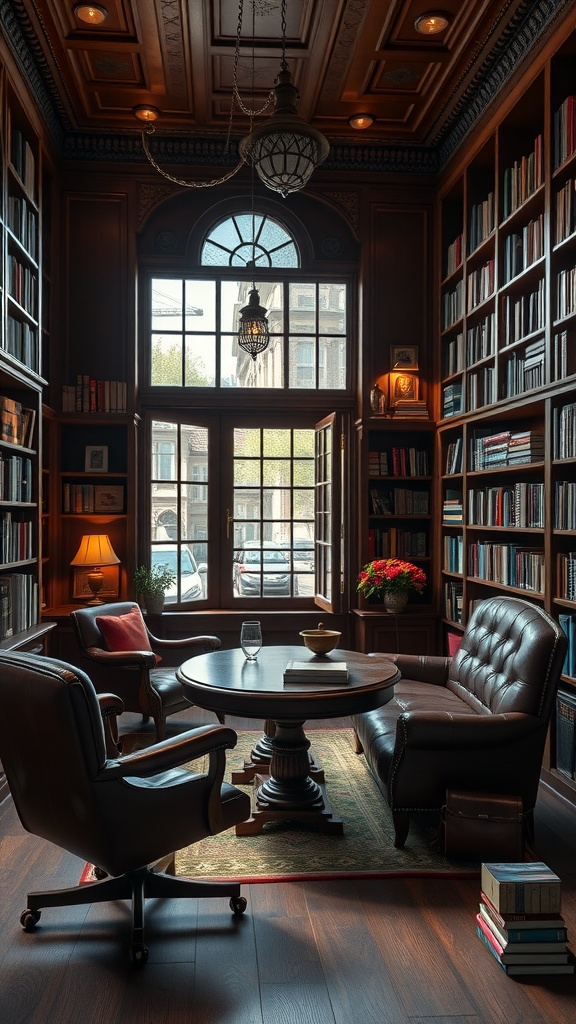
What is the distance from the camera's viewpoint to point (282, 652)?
4266mm

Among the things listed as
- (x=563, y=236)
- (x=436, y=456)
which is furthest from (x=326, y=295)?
(x=563, y=236)

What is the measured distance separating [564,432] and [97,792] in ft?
9.19

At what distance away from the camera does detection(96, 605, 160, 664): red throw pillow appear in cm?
480

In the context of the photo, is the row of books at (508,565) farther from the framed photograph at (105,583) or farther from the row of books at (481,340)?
the framed photograph at (105,583)

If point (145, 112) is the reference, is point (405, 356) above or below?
below

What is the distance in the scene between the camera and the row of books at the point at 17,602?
13.8 feet

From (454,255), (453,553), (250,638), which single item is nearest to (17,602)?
(250,638)

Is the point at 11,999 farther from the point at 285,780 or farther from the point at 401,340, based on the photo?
the point at 401,340

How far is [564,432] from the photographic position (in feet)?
13.0

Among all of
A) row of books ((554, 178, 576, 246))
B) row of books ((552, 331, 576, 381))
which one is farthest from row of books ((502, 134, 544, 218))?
row of books ((552, 331, 576, 381))

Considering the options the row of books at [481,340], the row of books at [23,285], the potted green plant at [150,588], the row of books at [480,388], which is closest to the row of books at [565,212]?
the row of books at [481,340]

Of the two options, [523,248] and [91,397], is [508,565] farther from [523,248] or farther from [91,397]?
[91,397]

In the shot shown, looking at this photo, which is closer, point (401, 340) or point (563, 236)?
point (563, 236)

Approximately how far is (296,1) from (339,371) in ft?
8.80
